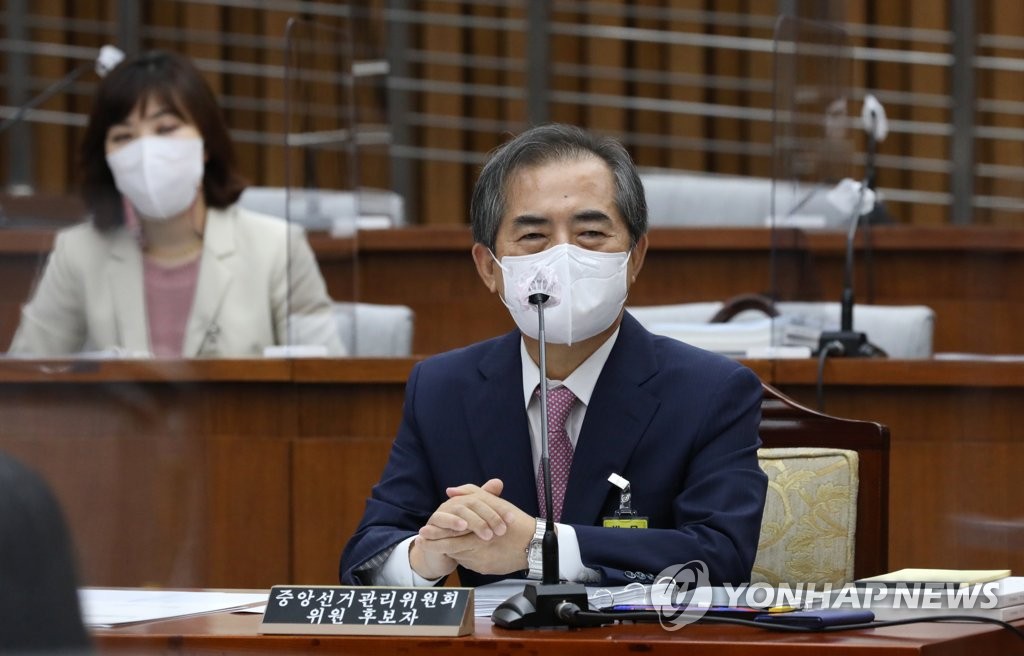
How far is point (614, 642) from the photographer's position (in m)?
1.42

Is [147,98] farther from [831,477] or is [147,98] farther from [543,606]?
[543,606]

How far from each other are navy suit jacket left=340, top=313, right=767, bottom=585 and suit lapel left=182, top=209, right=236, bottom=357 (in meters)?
1.37

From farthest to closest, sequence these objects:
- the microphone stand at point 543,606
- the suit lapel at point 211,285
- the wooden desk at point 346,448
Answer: the suit lapel at point 211,285 → the wooden desk at point 346,448 → the microphone stand at point 543,606

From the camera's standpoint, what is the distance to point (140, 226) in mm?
3623

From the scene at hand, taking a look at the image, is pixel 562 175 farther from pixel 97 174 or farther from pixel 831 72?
pixel 831 72

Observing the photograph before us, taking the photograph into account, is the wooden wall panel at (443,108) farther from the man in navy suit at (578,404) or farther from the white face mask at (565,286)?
the white face mask at (565,286)

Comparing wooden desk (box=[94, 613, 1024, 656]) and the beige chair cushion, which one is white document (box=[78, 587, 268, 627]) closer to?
wooden desk (box=[94, 613, 1024, 656])

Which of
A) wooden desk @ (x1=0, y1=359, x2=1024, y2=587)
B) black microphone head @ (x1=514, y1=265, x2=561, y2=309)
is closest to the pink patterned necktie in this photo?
black microphone head @ (x1=514, y1=265, x2=561, y2=309)

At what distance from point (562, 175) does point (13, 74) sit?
17.9ft

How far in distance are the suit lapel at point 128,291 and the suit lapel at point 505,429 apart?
1.30 meters

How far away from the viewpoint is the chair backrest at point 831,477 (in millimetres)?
2137

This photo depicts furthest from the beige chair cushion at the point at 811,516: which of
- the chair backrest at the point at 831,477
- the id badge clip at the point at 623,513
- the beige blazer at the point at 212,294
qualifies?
the beige blazer at the point at 212,294

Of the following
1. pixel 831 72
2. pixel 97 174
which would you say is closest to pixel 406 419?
pixel 97 174

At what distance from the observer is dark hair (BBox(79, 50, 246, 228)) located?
3.67m
